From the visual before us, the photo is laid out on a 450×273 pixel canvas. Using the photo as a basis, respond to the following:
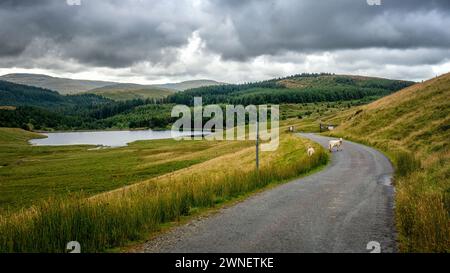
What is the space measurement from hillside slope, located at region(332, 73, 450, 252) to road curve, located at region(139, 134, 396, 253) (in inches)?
30.0

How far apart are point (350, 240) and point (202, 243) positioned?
4.09 metres

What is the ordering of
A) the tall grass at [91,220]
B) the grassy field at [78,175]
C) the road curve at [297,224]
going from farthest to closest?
1. the grassy field at [78,175]
2. the tall grass at [91,220]
3. the road curve at [297,224]

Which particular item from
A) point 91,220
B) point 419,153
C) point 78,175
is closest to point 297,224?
point 91,220

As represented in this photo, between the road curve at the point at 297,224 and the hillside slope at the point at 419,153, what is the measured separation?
0.76 meters

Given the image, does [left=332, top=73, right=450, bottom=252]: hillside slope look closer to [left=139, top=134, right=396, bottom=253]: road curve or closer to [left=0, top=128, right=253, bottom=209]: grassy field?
[left=139, top=134, right=396, bottom=253]: road curve

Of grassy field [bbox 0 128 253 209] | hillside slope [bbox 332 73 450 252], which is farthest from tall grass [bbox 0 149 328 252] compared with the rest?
grassy field [bbox 0 128 253 209]

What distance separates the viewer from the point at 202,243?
9969 millimetres

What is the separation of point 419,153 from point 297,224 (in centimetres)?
2578

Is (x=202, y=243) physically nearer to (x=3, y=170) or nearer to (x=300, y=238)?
(x=300, y=238)

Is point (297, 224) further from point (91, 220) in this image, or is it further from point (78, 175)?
point (78, 175)

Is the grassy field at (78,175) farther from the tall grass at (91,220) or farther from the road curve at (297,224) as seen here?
the road curve at (297,224)

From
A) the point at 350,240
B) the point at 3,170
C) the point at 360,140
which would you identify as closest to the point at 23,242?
the point at 350,240

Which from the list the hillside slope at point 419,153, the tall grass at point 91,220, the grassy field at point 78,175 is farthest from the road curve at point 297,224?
the grassy field at point 78,175

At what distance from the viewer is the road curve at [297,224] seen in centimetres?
974
